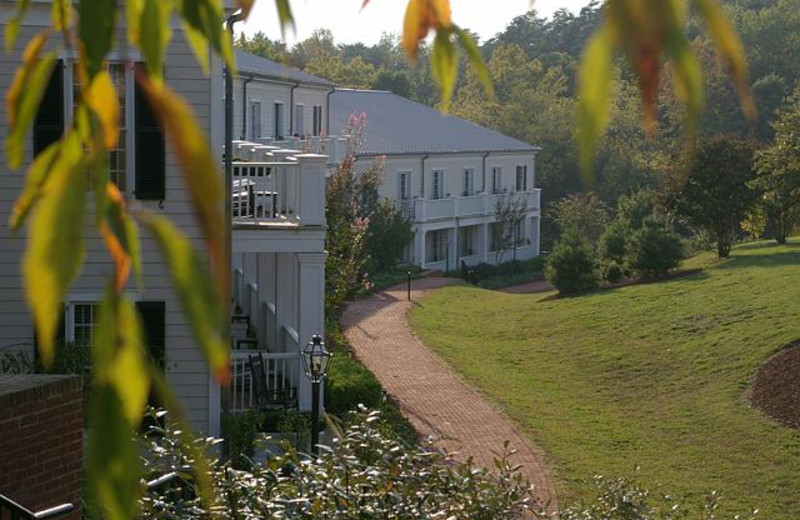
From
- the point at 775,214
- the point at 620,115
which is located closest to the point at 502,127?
the point at 620,115

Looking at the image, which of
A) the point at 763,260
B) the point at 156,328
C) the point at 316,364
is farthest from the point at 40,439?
the point at 763,260

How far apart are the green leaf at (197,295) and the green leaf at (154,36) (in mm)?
209

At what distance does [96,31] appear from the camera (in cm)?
93

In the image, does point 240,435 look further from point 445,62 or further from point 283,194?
point 445,62

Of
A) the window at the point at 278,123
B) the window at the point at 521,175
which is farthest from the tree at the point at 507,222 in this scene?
the window at the point at 278,123

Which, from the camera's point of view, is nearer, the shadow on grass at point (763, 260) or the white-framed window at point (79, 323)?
the white-framed window at point (79, 323)

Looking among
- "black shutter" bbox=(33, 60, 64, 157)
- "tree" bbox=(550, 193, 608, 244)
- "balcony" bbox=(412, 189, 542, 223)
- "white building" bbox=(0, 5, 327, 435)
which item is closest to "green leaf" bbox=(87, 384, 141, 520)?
"white building" bbox=(0, 5, 327, 435)

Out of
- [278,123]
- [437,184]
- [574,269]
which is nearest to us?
[574,269]

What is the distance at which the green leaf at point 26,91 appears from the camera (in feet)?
3.46

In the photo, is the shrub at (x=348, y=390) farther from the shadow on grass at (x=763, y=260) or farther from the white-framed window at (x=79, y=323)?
the shadow on grass at (x=763, y=260)

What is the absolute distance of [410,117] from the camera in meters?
50.5

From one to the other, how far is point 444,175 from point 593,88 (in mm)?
46190

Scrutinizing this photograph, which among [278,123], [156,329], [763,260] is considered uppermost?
[278,123]

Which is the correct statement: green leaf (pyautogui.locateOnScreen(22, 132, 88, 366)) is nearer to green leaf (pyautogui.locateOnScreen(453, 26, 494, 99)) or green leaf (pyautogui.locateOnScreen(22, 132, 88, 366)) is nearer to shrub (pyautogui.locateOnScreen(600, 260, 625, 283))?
green leaf (pyautogui.locateOnScreen(453, 26, 494, 99))
